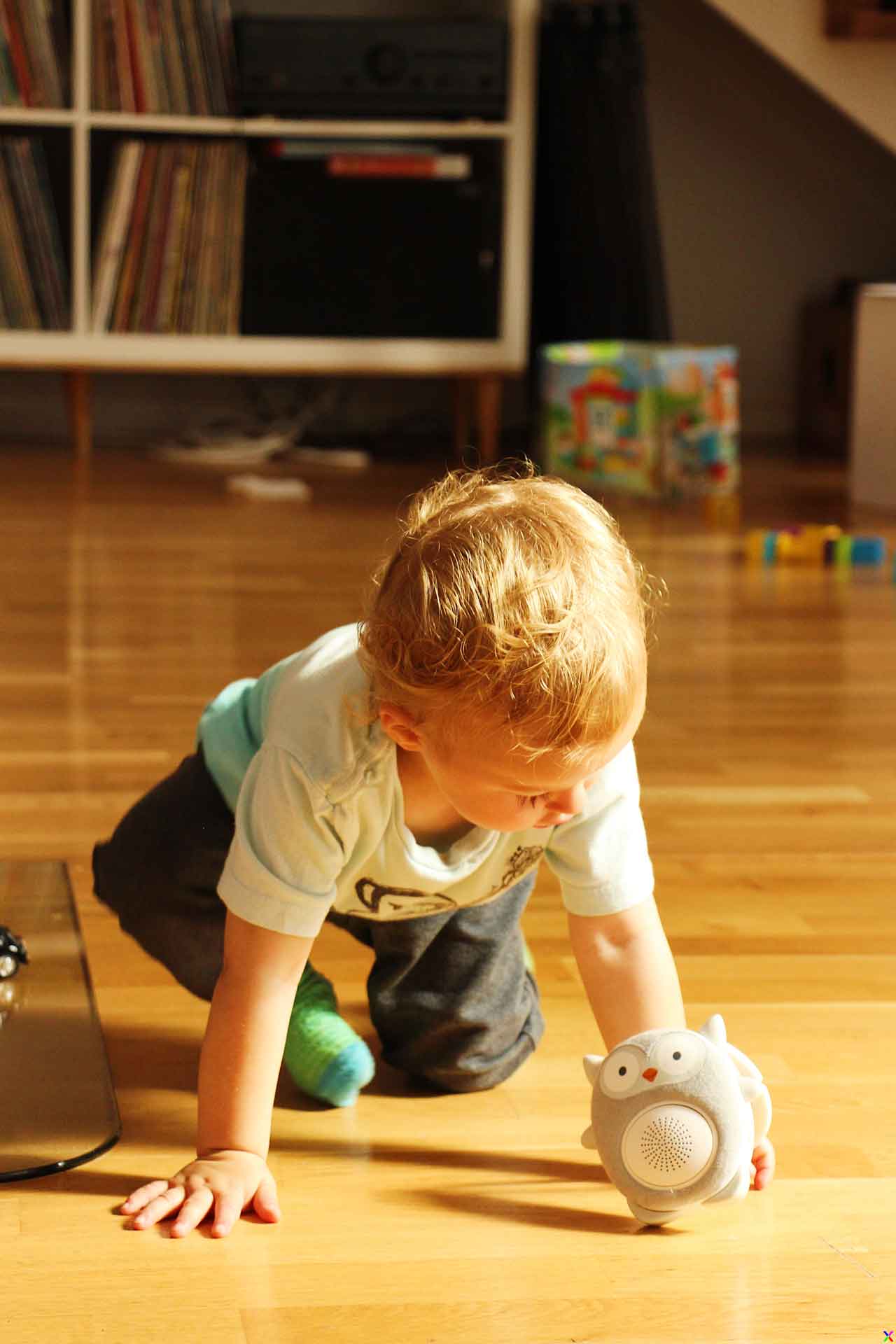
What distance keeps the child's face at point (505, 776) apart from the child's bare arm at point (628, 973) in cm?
12

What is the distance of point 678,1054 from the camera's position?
749mm

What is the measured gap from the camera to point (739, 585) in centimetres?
240

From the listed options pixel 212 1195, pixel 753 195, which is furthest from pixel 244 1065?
pixel 753 195

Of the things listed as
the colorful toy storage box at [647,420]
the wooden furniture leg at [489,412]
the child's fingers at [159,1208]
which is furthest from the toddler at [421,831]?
the wooden furniture leg at [489,412]

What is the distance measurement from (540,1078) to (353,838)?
21 cm

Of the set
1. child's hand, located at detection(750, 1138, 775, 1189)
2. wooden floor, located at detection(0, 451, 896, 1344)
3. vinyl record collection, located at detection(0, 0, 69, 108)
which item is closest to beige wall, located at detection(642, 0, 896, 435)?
vinyl record collection, located at detection(0, 0, 69, 108)

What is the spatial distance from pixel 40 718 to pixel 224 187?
1.98m

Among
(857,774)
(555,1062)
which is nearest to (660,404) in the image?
(857,774)

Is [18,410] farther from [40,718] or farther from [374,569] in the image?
[374,569]

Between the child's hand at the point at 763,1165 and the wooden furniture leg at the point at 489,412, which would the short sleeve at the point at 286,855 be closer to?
the child's hand at the point at 763,1165

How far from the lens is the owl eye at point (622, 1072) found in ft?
2.48

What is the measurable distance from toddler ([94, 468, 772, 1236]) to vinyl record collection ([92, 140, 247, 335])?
2.51m

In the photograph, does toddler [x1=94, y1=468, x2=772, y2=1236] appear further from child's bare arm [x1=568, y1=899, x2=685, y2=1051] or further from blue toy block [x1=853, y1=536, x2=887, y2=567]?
blue toy block [x1=853, y1=536, x2=887, y2=567]

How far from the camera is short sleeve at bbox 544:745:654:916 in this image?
2.75 ft
